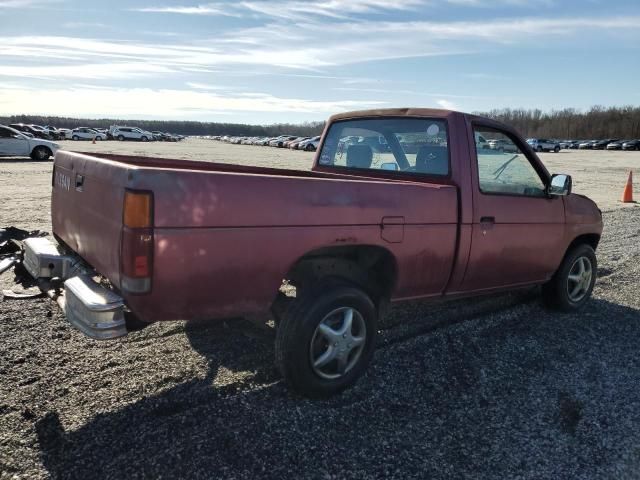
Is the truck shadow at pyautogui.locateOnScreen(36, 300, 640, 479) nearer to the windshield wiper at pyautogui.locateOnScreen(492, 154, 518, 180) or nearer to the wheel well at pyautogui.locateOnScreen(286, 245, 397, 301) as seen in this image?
the wheel well at pyautogui.locateOnScreen(286, 245, 397, 301)

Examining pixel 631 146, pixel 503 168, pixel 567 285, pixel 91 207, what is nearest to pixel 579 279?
pixel 567 285

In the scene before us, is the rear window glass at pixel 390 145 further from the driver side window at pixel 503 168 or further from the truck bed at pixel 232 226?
the truck bed at pixel 232 226

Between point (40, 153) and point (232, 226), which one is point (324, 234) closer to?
point (232, 226)

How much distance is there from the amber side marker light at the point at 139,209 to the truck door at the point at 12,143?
918 inches

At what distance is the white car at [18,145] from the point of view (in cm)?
2197

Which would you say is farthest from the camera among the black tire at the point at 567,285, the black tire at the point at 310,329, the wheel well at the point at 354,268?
the black tire at the point at 567,285

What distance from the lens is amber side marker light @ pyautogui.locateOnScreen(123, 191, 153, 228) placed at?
2.50 metres

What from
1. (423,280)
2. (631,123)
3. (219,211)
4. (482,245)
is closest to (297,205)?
(219,211)

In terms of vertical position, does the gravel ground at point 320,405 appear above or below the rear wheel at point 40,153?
below

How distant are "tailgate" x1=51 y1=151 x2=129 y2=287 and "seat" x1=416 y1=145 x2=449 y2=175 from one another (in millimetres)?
2311

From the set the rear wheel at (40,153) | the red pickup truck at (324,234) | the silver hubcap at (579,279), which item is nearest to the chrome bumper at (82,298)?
the red pickup truck at (324,234)

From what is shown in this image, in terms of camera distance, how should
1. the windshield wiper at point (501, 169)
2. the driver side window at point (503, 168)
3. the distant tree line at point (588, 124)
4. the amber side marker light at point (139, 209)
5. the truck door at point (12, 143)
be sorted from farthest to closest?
1. the distant tree line at point (588, 124)
2. the truck door at point (12, 143)
3. the windshield wiper at point (501, 169)
4. the driver side window at point (503, 168)
5. the amber side marker light at point (139, 209)

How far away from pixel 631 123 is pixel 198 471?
129m

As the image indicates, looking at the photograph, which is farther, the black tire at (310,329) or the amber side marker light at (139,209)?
the black tire at (310,329)
